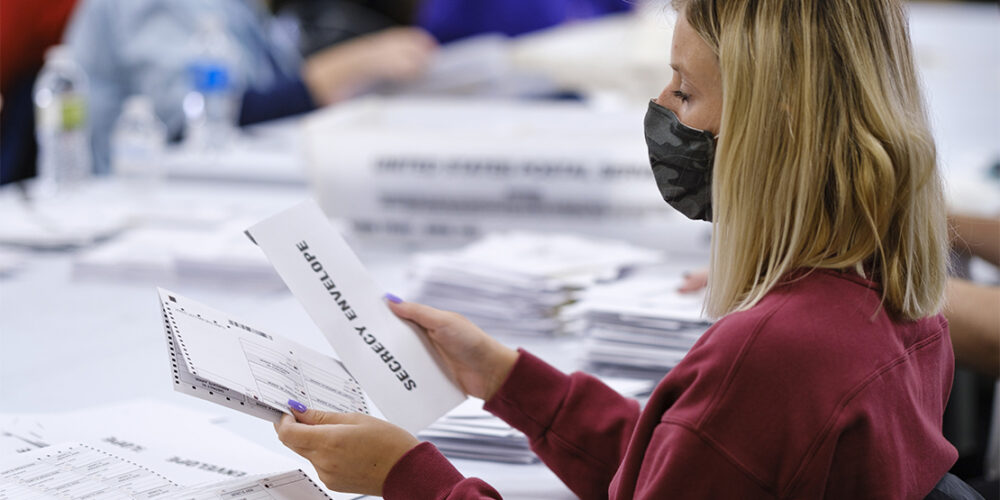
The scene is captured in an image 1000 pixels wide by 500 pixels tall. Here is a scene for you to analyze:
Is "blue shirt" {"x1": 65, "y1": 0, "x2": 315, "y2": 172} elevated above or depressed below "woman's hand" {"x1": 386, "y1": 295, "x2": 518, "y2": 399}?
above

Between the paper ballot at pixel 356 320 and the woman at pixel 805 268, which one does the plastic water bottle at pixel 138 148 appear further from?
the woman at pixel 805 268

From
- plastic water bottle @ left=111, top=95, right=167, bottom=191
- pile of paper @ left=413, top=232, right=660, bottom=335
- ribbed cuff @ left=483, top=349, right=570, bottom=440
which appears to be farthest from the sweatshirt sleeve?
plastic water bottle @ left=111, top=95, right=167, bottom=191

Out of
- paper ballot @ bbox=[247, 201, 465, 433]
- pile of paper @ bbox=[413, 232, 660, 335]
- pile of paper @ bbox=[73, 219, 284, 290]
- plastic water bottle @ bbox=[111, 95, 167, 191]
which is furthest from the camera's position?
plastic water bottle @ bbox=[111, 95, 167, 191]

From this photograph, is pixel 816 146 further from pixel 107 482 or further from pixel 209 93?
pixel 209 93

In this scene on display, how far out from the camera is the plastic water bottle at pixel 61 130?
2590 millimetres

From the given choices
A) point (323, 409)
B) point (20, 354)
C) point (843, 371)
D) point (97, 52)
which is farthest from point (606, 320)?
point (97, 52)

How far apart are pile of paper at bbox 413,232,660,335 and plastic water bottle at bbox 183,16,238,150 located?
Result: 4.24ft

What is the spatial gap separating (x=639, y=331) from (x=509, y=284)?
31 cm

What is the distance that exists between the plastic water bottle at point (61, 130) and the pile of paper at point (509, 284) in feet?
3.89

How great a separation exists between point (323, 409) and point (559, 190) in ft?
3.80

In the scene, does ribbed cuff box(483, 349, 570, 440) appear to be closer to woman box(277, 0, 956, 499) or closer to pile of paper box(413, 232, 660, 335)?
woman box(277, 0, 956, 499)

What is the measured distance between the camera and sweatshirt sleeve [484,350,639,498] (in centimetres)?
121

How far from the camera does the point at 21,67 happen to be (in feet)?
11.6

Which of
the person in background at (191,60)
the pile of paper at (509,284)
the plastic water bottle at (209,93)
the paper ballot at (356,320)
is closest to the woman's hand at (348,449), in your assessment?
the paper ballot at (356,320)
